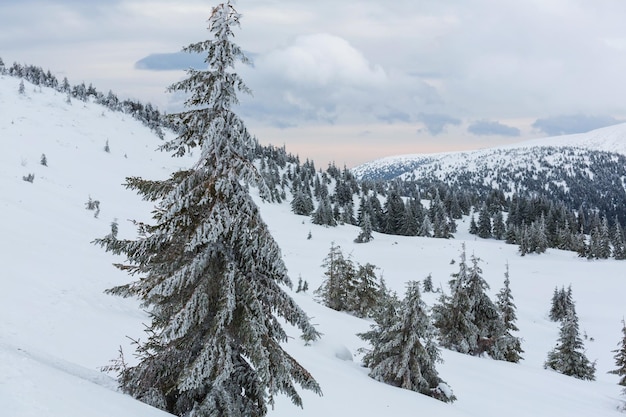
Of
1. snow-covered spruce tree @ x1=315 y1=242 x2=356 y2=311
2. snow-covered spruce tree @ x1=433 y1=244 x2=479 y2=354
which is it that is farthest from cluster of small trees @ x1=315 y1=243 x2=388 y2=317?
snow-covered spruce tree @ x1=433 y1=244 x2=479 y2=354

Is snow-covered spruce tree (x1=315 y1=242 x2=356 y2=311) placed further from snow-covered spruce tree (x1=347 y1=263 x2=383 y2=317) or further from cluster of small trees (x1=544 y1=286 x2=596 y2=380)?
cluster of small trees (x1=544 y1=286 x2=596 y2=380)

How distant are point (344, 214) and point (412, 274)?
159 ft

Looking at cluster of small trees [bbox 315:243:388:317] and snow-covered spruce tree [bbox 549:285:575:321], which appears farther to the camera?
snow-covered spruce tree [bbox 549:285:575:321]

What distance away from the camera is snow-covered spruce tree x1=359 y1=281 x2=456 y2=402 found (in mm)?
15109

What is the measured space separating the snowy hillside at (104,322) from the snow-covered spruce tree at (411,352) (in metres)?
0.84

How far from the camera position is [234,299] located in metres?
6.63

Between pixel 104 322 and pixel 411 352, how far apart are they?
1095cm

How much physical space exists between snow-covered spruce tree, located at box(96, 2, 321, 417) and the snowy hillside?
36.1 inches

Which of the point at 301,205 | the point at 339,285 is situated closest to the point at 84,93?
the point at 301,205

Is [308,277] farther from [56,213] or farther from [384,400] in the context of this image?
[384,400]

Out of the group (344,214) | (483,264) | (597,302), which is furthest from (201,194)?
(344,214)

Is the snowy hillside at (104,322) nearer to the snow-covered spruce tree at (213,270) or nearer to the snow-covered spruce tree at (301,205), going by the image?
the snow-covered spruce tree at (213,270)

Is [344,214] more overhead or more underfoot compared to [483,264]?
more overhead

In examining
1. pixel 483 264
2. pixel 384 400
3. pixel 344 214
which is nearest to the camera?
pixel 384 400
